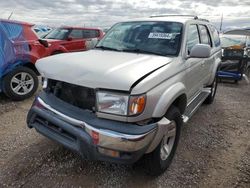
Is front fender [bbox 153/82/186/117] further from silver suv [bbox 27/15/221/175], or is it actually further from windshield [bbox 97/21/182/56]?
windshield [bbox 97/21/182/56]

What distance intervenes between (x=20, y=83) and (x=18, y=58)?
54 cm

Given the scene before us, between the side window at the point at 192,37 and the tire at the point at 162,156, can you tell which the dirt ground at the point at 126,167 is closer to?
the tire at the point at 162,156

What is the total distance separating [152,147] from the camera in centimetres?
245

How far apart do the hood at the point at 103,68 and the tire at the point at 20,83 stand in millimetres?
2498

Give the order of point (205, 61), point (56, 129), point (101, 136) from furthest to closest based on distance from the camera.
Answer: point (205, 61) < point (56, 129) < point (101, 136)

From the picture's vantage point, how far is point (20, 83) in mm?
5336

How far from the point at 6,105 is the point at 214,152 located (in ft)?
13.6

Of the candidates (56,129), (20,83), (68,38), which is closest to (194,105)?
(56,129)

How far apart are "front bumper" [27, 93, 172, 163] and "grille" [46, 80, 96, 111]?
9 centimetres

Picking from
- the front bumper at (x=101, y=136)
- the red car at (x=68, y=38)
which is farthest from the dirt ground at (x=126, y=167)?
the red car at (x=68, y=38)

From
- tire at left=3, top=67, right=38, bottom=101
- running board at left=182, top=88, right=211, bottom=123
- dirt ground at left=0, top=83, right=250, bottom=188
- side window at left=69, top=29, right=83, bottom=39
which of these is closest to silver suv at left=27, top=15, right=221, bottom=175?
running board at left=182, top=88, right=211, bottom=123

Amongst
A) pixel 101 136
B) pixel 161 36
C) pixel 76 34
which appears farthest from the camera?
pixel 76 34

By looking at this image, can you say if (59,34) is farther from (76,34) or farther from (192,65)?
(192,65)

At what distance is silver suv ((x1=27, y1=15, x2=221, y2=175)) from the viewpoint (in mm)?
2297
